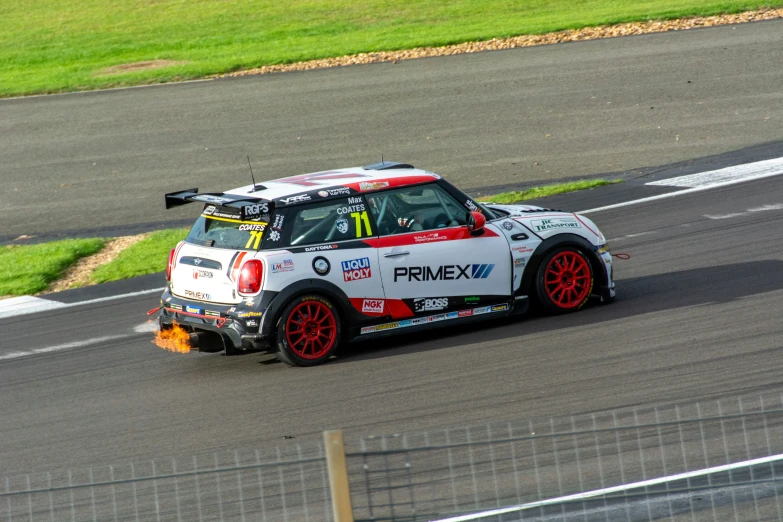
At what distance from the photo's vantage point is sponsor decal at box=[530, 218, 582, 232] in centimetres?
1048

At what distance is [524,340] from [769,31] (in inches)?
769

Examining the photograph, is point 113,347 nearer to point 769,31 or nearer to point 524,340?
point 524,340

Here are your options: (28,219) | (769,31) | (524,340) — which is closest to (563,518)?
(524,340)

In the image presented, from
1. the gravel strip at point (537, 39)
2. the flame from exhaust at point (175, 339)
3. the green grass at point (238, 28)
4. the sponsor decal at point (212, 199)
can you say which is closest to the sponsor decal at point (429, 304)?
the sponsor decal at point (212, 199)

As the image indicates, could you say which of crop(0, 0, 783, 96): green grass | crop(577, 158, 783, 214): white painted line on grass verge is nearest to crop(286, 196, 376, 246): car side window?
crop(577, 158, 783, 214): white painted line on grass verge

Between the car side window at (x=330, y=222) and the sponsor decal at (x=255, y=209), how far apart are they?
239 millimetres

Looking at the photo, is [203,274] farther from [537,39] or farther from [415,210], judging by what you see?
[537,39]

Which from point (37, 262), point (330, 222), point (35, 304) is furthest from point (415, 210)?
point (37, 262)

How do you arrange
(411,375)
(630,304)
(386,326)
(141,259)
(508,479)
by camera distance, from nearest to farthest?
(508,479), (411,375), (386,326), (630,304), (141,259)

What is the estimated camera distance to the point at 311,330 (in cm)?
973

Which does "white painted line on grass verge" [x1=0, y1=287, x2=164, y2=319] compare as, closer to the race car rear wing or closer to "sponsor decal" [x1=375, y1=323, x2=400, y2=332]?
the race car rear wing

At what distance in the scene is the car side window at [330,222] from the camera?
9750 mm

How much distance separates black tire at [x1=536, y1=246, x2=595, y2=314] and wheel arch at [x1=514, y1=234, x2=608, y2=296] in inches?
1.5

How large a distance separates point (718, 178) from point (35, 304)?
387 inches
